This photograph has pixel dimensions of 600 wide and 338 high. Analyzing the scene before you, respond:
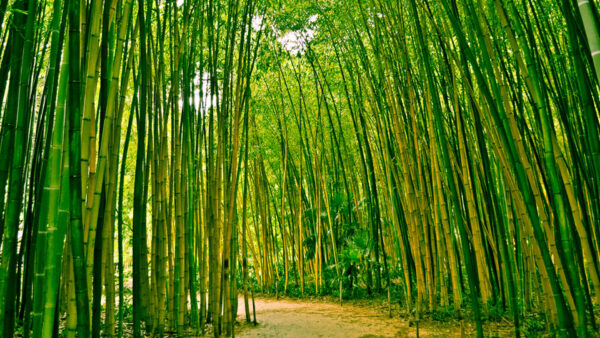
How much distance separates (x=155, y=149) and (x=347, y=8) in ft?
7.00

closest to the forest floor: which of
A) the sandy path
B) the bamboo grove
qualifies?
the sandy path

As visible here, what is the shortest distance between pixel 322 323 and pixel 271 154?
291 cm

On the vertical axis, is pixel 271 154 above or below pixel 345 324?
above

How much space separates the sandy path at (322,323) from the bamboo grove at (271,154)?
10.6 inches

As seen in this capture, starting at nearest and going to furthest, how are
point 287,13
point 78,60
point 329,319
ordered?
point 78,60
point 329,319
point 287,13

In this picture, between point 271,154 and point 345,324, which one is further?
point 271,154

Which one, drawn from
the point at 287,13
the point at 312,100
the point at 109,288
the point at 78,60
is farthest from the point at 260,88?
the point at 78,60

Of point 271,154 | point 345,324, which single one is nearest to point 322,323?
point 345,324

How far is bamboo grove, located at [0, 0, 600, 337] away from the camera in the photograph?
1.32 meters

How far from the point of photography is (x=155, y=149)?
2.42 m

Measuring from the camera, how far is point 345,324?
11.0 feet

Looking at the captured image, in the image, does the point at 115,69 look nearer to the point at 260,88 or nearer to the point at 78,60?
the point at 78,60

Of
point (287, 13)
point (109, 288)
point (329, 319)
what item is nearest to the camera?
point (109, 288)

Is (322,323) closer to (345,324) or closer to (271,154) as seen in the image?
(345,324)
